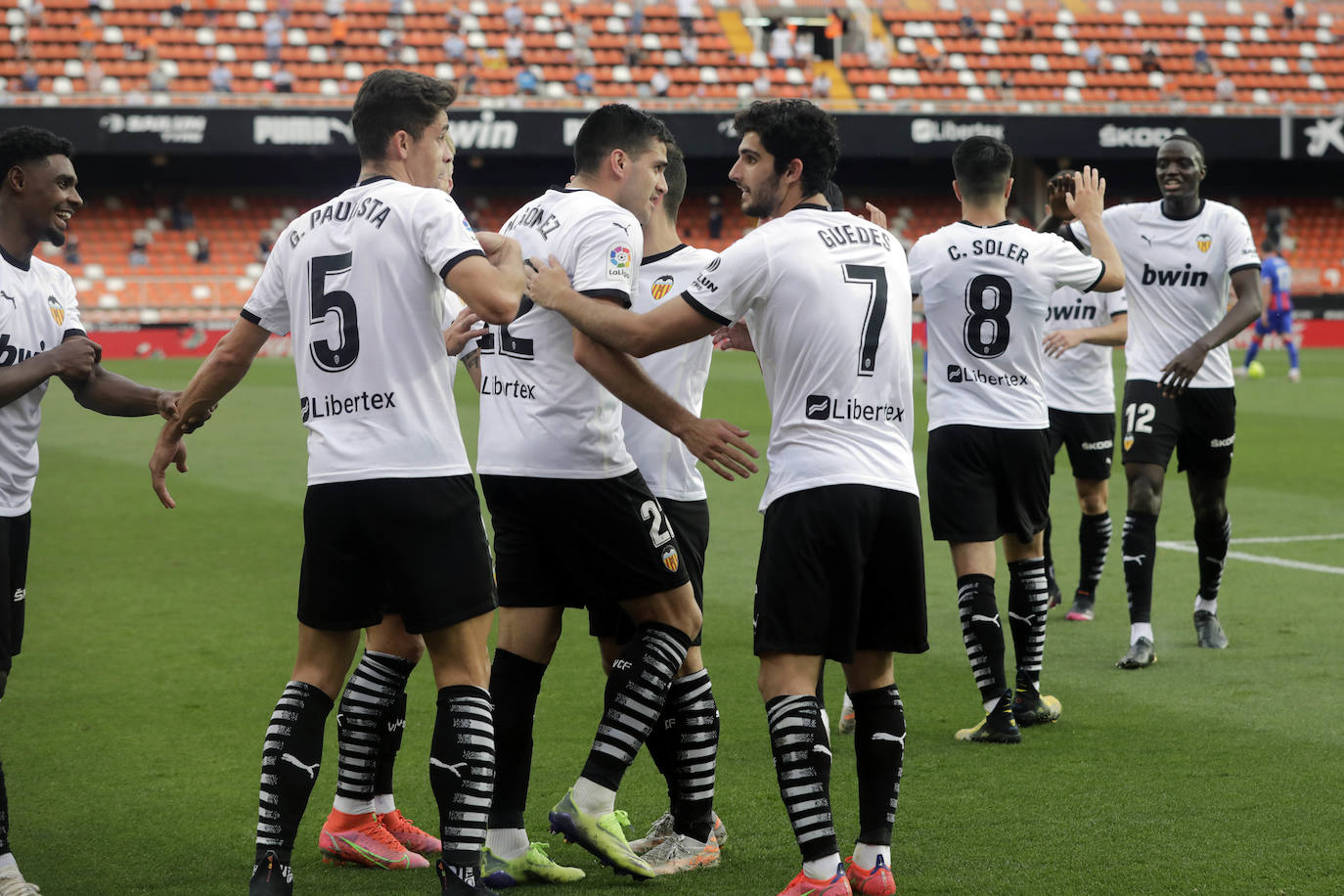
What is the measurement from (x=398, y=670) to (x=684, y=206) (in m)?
38.2

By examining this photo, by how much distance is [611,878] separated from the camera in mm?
4367

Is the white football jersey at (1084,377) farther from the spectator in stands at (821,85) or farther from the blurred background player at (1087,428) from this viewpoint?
the spectator in stands at (821,85)

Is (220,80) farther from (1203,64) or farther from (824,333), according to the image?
(824,333)

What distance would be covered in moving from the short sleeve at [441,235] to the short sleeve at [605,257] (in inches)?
17.6

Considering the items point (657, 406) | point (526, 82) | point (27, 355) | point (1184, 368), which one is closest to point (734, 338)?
point (657, 406)

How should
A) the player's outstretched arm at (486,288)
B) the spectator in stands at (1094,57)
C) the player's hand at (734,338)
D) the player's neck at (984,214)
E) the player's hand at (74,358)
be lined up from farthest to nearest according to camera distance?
the spectator in stands at (1094,57) → the player's neck at (984,214) → the player's hand at (734,338) → the player's hand at (74,358) → the player's outstretched arm at (486,288)

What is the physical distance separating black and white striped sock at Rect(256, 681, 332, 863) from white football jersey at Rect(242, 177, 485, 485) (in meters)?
0.58

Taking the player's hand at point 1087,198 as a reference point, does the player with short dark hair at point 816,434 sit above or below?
below

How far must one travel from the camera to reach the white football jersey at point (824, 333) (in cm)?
398

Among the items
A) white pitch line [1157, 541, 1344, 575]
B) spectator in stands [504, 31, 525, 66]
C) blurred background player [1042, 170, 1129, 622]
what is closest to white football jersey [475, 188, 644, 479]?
blurred background player [1042, 170, 1129, 622]

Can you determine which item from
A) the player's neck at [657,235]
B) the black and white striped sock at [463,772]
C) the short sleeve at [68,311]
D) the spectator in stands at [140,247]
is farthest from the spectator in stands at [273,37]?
the black and white striped sock at [463,772]

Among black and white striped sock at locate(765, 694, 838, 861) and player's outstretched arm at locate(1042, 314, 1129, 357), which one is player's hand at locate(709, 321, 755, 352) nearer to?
black and white striped sock at locate(765, 694, 838, 861)

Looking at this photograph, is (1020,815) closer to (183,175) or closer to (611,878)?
(611,878)

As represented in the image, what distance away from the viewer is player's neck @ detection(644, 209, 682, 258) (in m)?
4.77
